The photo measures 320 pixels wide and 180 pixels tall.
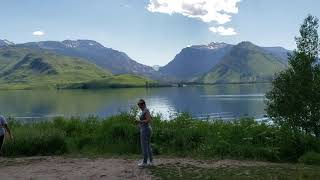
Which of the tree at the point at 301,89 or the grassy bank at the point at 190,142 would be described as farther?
the tree at the point at 301,89

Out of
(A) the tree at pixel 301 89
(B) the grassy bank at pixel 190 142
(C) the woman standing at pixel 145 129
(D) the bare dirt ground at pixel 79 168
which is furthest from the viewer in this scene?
(A) the tree at pixel 301 89

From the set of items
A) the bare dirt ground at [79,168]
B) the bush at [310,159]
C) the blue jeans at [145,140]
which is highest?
the blue jeans at [145,140]

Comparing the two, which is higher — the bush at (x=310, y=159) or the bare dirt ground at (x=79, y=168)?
the bare dirt ground at (x=79, y=168)

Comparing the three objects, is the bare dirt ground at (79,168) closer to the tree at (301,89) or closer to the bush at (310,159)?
the bush at (310,159)

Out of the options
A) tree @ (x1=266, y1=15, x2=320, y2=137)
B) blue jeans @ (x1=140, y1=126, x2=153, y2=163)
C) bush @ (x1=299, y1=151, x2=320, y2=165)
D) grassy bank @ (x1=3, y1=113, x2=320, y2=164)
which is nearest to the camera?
blue jeans @ (x1=140, y1=126, x2=153, y2=163)

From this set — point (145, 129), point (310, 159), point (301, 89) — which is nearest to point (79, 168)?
point (145, 129)

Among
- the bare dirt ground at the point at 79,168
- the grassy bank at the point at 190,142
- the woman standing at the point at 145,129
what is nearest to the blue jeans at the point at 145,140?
the woman standing at the point at 145,129

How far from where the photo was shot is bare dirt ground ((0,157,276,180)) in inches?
597

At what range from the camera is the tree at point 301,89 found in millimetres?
30770

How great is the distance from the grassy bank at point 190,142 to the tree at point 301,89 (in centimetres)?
610

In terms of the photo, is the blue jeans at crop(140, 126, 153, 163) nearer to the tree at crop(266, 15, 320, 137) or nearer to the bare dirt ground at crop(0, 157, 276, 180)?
the bare dirt ground at crop(0, 157, 276, 180)

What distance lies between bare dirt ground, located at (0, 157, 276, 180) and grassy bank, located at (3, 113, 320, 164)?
217 centimetres

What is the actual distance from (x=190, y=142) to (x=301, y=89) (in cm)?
1271

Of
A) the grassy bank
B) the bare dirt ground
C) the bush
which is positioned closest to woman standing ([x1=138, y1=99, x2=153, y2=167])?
the bare dirt ground
